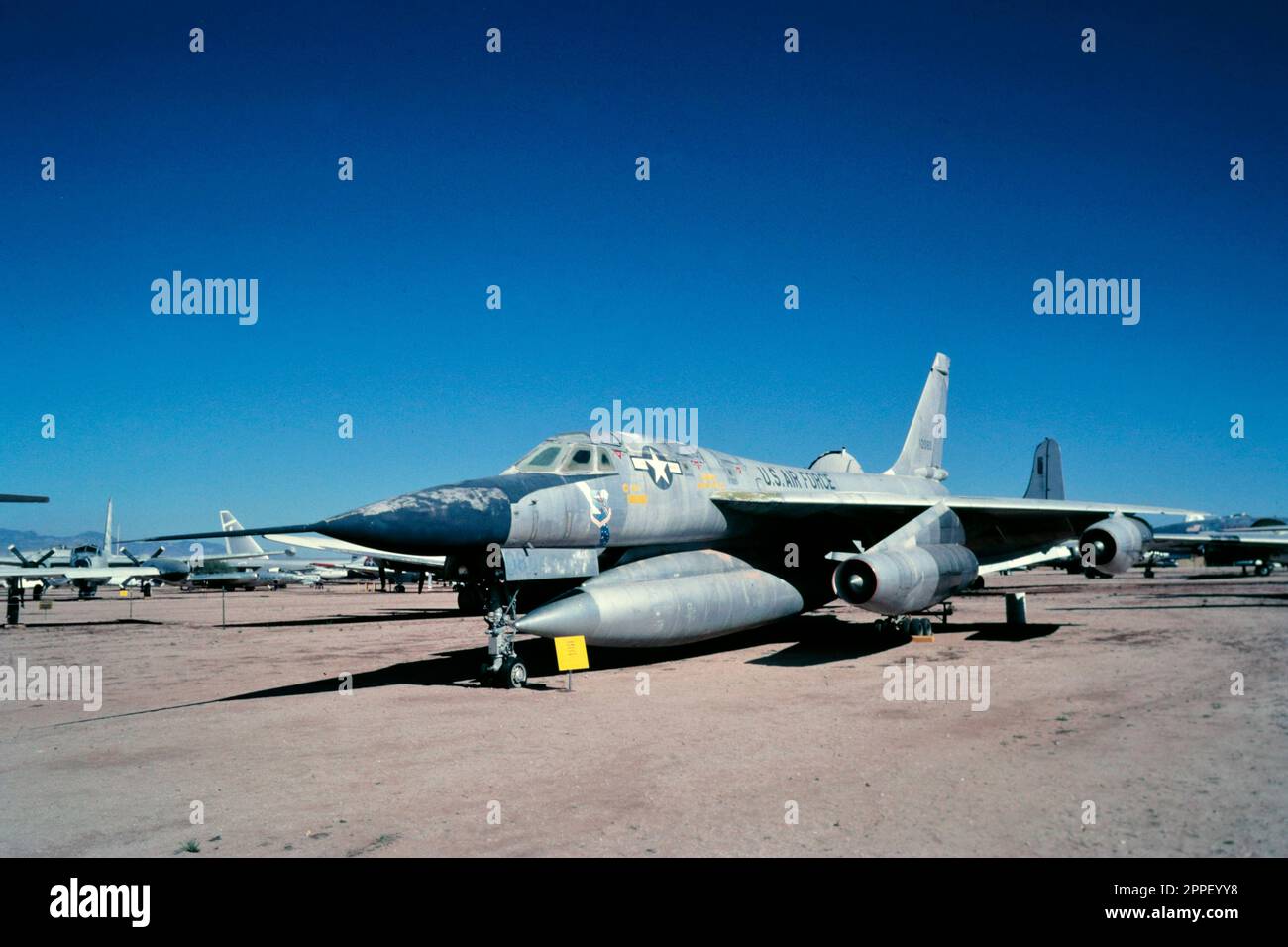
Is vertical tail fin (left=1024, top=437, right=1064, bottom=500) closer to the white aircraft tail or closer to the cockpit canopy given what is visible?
the cockpit canopy

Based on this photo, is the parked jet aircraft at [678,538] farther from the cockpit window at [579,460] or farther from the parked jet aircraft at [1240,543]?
the parked jet aircraft at [1240,543]

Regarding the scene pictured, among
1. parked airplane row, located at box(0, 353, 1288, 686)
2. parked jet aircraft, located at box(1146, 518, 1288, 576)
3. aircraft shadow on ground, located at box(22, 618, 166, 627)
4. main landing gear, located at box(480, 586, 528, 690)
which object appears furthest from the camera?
parked jet aircraft, located at box(1146, 518, 1288, 576)

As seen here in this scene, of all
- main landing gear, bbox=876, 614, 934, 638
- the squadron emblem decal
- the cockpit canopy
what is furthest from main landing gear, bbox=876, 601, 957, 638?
the cockpit canopy

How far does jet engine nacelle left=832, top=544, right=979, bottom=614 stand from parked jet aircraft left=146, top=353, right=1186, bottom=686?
3cm

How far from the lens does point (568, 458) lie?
43.3ft

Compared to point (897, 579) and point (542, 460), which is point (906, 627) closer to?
point (897, 579)

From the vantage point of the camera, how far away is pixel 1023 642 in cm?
1602

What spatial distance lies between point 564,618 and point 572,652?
1.58 feet

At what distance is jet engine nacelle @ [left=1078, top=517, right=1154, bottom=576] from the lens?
1559 cm

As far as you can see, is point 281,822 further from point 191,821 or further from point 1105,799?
point 1105,799

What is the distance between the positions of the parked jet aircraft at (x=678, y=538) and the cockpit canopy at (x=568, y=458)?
0.10ft
